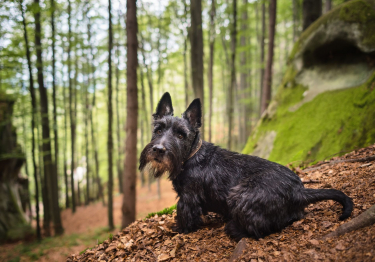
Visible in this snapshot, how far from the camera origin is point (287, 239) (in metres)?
2.84

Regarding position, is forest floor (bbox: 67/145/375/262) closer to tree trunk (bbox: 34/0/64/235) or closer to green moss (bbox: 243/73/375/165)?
green moss (bbox: 243/73/375/165)

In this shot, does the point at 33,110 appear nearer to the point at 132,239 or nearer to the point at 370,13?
the point at 132,239

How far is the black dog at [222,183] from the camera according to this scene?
296cm

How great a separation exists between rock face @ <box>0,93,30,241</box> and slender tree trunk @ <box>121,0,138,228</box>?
403 inches

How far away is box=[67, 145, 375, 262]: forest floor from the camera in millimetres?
2333

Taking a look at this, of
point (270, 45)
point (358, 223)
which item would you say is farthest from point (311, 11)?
point (358, 223)

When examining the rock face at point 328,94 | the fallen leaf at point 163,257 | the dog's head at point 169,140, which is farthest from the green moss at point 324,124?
the fallen leaf at point 163,257

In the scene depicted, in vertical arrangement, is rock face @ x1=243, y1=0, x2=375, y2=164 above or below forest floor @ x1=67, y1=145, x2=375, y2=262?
above

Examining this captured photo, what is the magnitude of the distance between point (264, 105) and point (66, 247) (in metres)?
14.0

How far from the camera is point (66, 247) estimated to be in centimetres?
1266

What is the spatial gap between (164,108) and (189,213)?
1.93 meters

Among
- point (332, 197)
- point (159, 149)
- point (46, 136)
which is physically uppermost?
point (159, 149)

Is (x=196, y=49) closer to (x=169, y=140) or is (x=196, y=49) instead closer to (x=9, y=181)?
(x=169, y=140)

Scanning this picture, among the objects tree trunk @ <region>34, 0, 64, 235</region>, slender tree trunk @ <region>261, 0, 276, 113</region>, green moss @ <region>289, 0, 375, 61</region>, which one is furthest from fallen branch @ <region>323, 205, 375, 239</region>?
tree trunk @ <region>34, 0, 64, 235</region>
